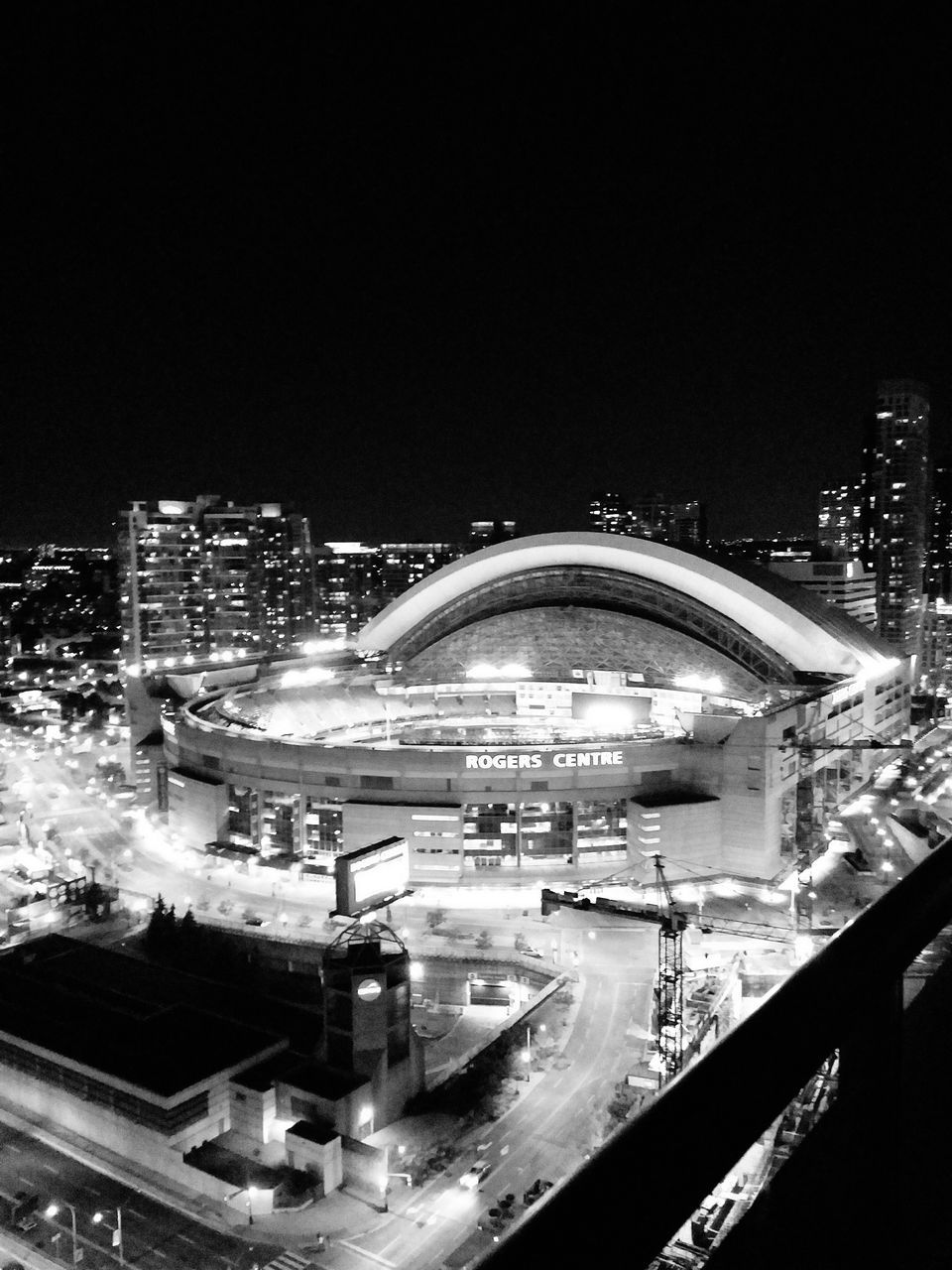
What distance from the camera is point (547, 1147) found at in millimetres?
14234

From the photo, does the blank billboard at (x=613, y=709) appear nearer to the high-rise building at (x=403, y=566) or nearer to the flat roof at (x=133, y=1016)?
the flat roof at (x=133, y=1016)

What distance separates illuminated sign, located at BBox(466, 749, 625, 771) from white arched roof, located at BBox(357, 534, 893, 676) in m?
14.0

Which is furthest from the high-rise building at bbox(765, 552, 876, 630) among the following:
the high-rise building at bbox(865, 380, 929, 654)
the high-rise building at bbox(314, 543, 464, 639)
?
the high-rise building at bbox(314, 543, 464, 639)

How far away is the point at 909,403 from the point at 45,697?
70.4 m

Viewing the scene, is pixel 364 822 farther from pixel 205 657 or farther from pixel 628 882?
pixel 205 657

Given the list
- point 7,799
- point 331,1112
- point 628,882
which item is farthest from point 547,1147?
point 7,799

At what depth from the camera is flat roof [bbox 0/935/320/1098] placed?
15.2m

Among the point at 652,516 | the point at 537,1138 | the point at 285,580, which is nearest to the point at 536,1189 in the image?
the point at 537,1138

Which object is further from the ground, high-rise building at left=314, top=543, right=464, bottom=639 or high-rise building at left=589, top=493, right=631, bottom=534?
high-rise building at left=589, top=493, right=631, bottom=534

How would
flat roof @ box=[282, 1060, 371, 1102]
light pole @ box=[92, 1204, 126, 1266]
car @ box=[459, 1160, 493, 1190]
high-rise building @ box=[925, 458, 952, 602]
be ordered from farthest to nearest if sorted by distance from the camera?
high-rise building @ box=[925, 458, 952, 602] < flat roof @ box=[282, 1060, 371, 1102] < car @ box=[459, 1160, 493, 1190] < light pole @ box=[92, 1204, 126, 1266]

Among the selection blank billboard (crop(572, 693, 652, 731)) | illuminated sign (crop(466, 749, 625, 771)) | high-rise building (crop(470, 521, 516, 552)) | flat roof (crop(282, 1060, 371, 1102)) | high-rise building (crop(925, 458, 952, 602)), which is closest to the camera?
flat roof (crop(282, 1060, 371, 1102))

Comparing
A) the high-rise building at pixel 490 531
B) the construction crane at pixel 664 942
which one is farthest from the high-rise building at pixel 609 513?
the construction crane at pixel 664 942

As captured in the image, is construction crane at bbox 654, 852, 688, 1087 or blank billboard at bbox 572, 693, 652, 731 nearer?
construction crane at bbox 654, 852, 688, 1087

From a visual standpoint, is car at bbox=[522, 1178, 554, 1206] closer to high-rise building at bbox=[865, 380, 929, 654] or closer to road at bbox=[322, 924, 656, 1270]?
road at bbox=[322, 924, 656, 1270]
